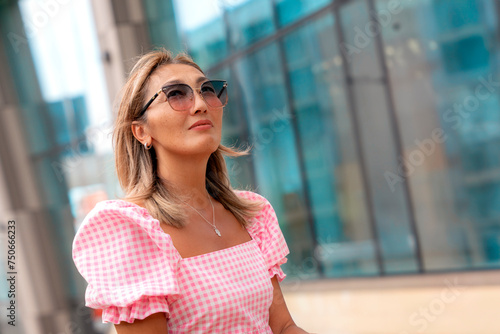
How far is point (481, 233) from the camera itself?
207 inches

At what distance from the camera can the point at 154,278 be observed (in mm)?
1654

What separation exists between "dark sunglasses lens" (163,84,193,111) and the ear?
135 mm

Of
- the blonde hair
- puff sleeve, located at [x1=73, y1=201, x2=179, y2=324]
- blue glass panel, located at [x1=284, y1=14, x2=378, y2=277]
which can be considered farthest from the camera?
blue glass panel, located at [x1=284, y1=14, x2=378, y2=277]

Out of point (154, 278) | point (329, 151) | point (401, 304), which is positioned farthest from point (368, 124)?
point (154, 278)

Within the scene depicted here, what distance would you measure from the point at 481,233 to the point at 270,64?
9.73 feet

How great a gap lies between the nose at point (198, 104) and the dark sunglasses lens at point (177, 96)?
0.02 metres

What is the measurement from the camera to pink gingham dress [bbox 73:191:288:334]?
1.62 m

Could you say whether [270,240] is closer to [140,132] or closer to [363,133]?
[140,132]

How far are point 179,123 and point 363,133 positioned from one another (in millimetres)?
4345

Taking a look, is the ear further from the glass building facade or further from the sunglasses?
the glass building facade

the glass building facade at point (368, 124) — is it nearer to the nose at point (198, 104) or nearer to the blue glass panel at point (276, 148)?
the blue glass panel at point (276, 148)

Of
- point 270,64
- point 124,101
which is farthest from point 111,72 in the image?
point 124,101

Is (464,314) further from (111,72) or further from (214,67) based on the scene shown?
(111,72)

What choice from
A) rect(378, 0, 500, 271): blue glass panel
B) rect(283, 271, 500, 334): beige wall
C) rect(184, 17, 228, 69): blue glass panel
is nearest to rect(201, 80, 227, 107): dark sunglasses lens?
rect(283, 271, 500, 334): beige wall
